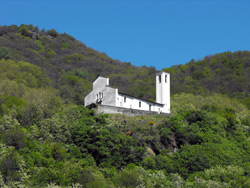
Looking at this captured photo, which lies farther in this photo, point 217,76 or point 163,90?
point 217,76

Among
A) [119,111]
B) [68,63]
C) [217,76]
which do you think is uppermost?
[68,63]

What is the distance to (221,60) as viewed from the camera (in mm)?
88750

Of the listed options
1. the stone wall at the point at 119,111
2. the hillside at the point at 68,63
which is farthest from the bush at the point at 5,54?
the stone wall at the point at 119,111

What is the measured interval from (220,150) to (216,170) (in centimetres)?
458

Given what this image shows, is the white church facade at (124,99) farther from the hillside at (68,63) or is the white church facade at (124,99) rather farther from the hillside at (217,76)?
the hillside at (217,76)

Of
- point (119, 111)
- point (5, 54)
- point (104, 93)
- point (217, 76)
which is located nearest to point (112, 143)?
point (119, 111)

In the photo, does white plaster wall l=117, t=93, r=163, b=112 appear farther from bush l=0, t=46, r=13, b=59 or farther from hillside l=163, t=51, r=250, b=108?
bush l=0, t=46, r=13, b=59

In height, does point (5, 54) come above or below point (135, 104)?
above

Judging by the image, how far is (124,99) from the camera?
52312 mm

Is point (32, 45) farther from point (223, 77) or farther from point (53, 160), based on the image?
point (53, 160)

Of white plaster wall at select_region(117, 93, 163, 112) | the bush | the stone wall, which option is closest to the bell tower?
white plaster wall at select_region(117, 93, 163, 112)

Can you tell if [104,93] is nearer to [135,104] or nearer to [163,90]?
[135,104]

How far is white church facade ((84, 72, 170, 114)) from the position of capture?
51312 mm

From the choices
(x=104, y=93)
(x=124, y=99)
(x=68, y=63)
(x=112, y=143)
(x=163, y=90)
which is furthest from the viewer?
(x=68, y=63)
